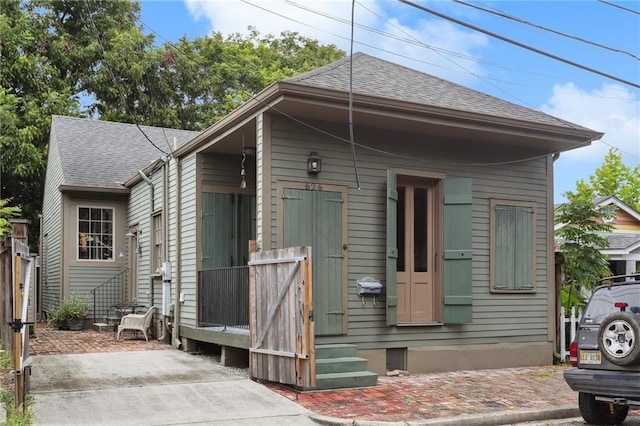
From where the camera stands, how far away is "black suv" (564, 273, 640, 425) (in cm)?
606

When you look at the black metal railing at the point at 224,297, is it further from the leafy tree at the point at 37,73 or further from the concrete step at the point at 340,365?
the leafy tree at the point at 37,73

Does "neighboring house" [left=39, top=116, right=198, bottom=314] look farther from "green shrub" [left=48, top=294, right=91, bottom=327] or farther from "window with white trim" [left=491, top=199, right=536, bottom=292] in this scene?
"window with white trim" [left=491, top=199, right=536, bottom=292]

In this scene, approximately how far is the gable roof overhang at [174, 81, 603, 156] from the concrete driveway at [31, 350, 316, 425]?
11.5 ft

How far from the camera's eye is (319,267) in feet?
29.8

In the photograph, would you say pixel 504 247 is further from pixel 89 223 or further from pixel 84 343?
pixel 89 223

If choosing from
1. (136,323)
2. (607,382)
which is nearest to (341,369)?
(607,382)

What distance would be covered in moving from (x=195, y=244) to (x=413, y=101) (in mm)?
4351

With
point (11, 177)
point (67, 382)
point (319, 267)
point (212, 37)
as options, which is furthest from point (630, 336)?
point (212, 37)

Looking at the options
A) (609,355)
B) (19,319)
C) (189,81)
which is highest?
(189,81)

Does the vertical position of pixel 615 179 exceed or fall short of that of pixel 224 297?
it exceeds it

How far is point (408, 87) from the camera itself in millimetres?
10078

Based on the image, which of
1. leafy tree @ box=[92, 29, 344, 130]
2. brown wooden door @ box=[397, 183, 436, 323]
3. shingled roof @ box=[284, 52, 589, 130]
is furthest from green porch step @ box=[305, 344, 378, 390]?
leafy tree @ box=[92, 29, 344, 130]

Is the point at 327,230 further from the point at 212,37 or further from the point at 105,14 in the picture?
the point at 212,37

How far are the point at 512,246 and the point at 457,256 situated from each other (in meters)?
1.30
